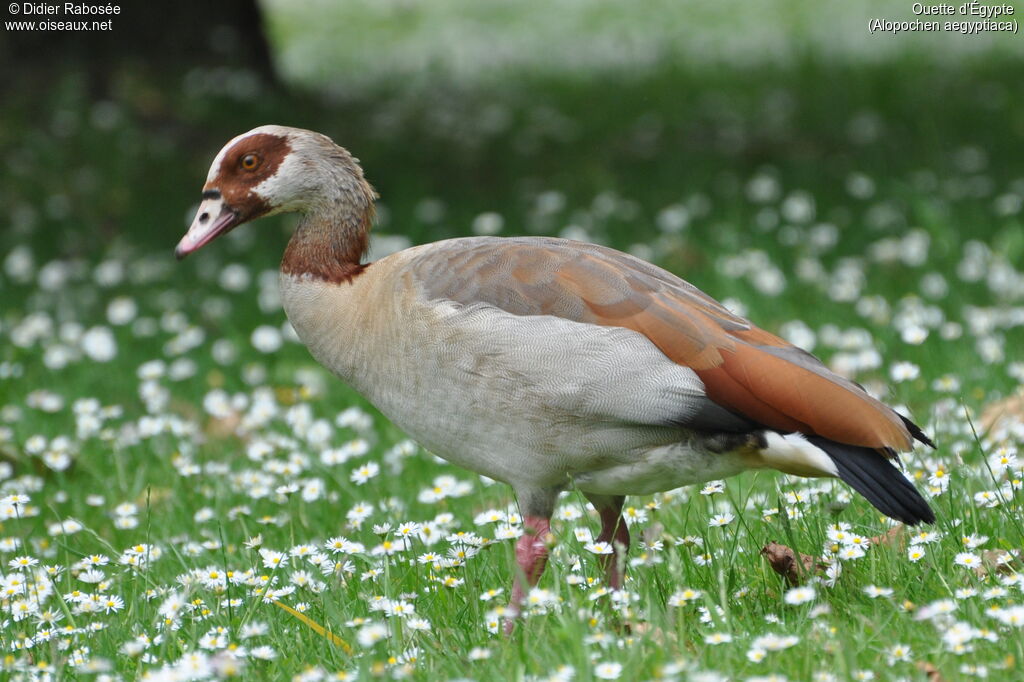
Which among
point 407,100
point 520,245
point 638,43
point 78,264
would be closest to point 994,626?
point 520,245

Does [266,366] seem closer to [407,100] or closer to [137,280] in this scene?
[137,280]

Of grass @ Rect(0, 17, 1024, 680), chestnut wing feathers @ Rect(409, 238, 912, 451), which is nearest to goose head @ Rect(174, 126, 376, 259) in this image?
chestnut wing feathers @ Rect(409, 238, 912, 451)

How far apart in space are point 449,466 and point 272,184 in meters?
1.75

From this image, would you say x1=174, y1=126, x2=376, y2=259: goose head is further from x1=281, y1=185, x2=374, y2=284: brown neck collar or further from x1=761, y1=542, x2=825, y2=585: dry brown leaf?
x1=761, y1=542, x2=825, y2=585: dry brown leaf

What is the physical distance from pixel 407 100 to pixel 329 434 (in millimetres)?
7820

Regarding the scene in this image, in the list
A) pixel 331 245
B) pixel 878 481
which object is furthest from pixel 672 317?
pixel 331 245

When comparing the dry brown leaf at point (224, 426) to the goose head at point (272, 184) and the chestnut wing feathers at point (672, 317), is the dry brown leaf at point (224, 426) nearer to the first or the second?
the goose head at point (272, 184)

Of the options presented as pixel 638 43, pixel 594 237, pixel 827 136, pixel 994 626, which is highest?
pixel 638 43

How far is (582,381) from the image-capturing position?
3816mm

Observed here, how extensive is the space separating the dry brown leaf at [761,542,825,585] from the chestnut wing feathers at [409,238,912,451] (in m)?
0.35

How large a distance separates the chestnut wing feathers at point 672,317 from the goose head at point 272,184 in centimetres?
49

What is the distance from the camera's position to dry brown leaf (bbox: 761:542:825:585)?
3744 mm

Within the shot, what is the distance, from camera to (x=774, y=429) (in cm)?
372

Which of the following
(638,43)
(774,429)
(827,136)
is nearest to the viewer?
(774,429)
